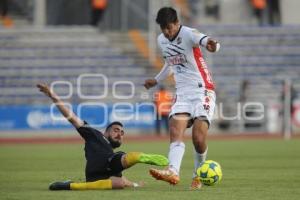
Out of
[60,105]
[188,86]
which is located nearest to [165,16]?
[188,86]

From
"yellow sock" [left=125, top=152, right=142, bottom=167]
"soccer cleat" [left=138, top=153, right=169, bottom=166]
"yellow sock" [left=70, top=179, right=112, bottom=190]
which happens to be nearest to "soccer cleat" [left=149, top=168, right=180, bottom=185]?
"soccer cleat" [left=138, top=153, right=169, bottom=166]

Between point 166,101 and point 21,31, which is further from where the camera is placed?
point 21,31

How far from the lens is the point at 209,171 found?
1162cm

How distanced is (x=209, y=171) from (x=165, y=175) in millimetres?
984

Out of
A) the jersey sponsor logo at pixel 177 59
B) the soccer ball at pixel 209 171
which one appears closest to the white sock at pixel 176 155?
the soccer ball at pixel 209 171

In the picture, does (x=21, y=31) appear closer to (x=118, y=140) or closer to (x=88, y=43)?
(x=88, y=43)

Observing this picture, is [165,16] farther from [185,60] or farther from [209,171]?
[209,171]

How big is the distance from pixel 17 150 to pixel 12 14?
1535cm

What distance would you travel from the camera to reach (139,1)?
37781 mm

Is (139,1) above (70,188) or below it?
above

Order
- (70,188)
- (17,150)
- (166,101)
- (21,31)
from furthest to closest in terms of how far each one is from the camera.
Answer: (21,31) → (166,101) → (17,150) → (70,188)

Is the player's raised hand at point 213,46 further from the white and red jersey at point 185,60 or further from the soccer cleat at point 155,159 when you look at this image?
the soccer cleat at point 155,159

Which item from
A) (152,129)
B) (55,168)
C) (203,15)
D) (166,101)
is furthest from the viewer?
(203,15)

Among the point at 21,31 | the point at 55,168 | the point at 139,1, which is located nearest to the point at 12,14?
the point at 21,31
